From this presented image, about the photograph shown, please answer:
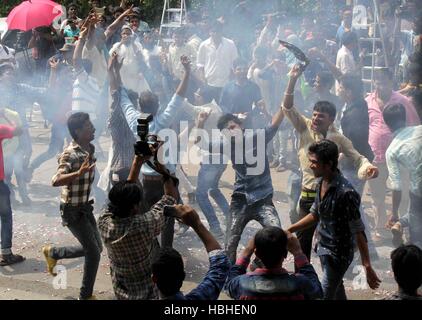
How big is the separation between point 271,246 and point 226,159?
3.11 metres

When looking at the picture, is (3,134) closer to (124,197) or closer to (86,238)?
(86,238)

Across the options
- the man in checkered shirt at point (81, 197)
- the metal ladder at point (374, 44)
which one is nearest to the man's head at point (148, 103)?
the man in checkered shirt at point (81, 197)

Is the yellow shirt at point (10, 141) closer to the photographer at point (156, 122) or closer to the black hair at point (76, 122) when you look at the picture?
the photographer at point (156, 122)

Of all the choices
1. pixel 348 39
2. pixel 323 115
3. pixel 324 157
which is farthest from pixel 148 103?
pixel 348 39

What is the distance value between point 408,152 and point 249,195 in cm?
134

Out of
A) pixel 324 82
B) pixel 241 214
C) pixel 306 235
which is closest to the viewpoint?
pixel 306 235

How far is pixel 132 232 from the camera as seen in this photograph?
3.96m

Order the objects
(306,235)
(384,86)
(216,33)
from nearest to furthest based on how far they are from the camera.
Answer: (306,235) → (384,86) → (216,33)

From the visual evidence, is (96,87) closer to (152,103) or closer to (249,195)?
(152,103)

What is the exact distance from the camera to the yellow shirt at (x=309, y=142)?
5.22 m

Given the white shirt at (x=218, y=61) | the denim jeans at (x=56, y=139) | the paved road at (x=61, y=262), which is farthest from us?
the white shirt at (x=218, y=61)

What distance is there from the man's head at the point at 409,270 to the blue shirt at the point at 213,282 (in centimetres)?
80

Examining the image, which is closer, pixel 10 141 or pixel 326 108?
pixel 326 108

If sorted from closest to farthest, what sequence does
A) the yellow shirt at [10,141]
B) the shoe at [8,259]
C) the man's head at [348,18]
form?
the shoe at [8,259] < the yellow shirt at [10,141] < the man's head at [348,18]
